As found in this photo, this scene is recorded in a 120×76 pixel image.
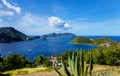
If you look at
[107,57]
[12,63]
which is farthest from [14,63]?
[107,57]

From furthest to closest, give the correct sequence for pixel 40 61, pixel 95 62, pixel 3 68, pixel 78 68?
1. pixel 40 61
2. pixel 3 68
3. pixel 95 62
4. pixel 78 68

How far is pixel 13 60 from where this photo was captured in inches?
2630

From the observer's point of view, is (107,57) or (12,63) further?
(12,63)

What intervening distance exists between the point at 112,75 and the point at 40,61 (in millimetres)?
60420

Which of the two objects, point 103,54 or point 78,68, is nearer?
point 78,68

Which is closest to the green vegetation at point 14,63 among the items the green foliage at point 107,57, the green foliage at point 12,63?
the green foliage at point 12,63

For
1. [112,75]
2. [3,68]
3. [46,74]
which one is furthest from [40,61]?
[112,75]

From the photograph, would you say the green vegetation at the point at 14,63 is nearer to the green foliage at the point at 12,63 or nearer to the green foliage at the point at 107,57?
the green foliage at the point at 12,63

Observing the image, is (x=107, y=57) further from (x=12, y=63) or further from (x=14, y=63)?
(x=12, y=63)

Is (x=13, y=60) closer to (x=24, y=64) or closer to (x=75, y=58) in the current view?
(x=24, y=64)

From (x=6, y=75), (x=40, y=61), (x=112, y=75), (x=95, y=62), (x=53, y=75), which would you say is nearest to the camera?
(x=112, y=75)

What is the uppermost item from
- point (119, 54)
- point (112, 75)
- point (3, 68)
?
point (112, 75)

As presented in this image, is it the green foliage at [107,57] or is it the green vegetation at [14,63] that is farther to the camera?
the green vegetation at [14,63]

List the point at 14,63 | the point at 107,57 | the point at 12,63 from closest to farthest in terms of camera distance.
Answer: the point at 107,57, the point at 12,63, the point at 14,63
